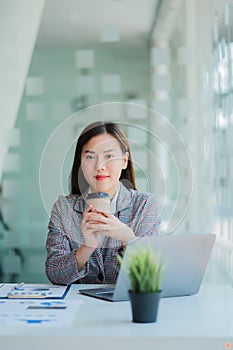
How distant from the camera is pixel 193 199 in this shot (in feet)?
13.5

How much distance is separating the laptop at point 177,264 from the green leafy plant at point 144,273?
0.16 m

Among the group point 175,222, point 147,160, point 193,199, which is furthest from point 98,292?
point 193,199

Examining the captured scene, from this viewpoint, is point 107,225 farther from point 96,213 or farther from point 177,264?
point 177,264

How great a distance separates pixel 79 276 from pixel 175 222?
440 millimetres

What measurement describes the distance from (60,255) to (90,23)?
7.25 feet

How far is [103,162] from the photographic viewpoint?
2234mm

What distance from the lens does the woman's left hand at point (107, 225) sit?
7.03 feet

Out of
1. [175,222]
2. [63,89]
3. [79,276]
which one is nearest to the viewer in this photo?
[79,276]

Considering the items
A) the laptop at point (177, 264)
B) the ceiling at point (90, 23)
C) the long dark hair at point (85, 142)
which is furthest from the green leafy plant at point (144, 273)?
the ceiling at point (90, 23)

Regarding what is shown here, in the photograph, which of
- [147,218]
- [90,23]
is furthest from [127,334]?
[90,23]

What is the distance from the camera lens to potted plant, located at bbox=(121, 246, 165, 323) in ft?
5.04

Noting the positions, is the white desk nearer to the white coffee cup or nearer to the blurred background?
the white coffee cup

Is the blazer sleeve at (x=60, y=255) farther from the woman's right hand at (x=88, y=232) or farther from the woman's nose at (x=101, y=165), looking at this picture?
the woman's nose at (x=101, y=165)

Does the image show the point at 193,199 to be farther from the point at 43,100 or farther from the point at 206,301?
the point at 206,301
